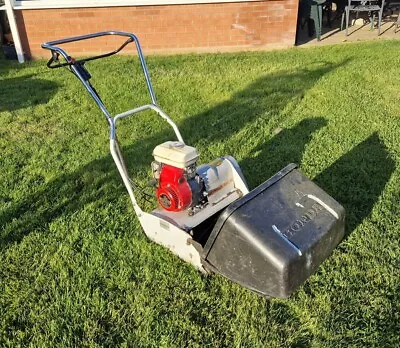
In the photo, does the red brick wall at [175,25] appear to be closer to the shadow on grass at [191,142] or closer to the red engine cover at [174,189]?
the shadow on grass at [191,142]

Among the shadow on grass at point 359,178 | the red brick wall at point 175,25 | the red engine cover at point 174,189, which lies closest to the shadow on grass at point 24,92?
the red brick wall at point 175,25

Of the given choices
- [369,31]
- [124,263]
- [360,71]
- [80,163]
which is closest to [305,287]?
[124,263]

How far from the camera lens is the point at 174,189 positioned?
3055mm

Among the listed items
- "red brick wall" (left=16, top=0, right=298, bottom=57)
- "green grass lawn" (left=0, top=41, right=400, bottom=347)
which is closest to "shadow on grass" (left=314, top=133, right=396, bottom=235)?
"green grass lawn" (left=0, top=41, right=400, bottom=347)

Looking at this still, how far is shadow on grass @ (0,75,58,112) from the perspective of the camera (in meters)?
5.99

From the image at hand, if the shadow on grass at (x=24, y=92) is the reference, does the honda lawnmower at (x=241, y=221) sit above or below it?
above

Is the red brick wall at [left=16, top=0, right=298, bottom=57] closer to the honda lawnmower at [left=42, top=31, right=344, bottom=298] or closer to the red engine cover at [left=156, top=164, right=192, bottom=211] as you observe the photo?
the honda lawnmower at [left=42, top=31, right=344, bottom=298]

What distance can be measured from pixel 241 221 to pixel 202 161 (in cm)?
190

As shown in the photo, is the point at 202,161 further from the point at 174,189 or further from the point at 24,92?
the point at 24,92

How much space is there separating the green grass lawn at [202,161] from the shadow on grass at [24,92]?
34 millimetres

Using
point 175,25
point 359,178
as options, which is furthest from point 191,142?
point 175,25

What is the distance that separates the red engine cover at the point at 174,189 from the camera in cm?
304

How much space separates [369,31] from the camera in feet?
30.3

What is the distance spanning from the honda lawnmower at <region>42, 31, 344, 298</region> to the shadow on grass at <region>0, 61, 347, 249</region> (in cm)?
81
